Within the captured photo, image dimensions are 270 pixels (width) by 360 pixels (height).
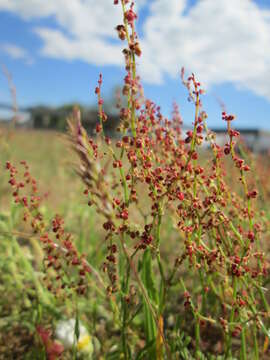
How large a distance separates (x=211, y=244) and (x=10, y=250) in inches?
45.6

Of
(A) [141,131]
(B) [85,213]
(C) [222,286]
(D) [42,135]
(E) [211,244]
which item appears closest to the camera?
(A) [141,131]

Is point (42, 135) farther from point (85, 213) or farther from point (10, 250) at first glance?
point (10, 250)

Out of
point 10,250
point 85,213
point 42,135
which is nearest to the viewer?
point 10,250

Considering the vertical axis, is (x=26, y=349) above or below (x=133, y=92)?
below

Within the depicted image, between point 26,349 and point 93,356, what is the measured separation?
0.40 meters

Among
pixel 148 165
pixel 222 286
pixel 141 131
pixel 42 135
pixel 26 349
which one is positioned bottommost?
pixel 26 349

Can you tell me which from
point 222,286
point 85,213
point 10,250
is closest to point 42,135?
point 85,213

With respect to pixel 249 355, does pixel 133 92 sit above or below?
above

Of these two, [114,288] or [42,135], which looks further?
[42,135]

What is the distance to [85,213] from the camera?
11.4ft

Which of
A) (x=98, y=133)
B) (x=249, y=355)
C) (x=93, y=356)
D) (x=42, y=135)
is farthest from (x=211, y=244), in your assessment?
(x=42, y=135)

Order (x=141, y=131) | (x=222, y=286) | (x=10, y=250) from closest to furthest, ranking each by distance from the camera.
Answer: (x=141, y=131) < (x=222, y=286) < (x=10, y=250)

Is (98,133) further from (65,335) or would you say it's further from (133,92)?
(65,335)

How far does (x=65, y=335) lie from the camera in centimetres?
170
